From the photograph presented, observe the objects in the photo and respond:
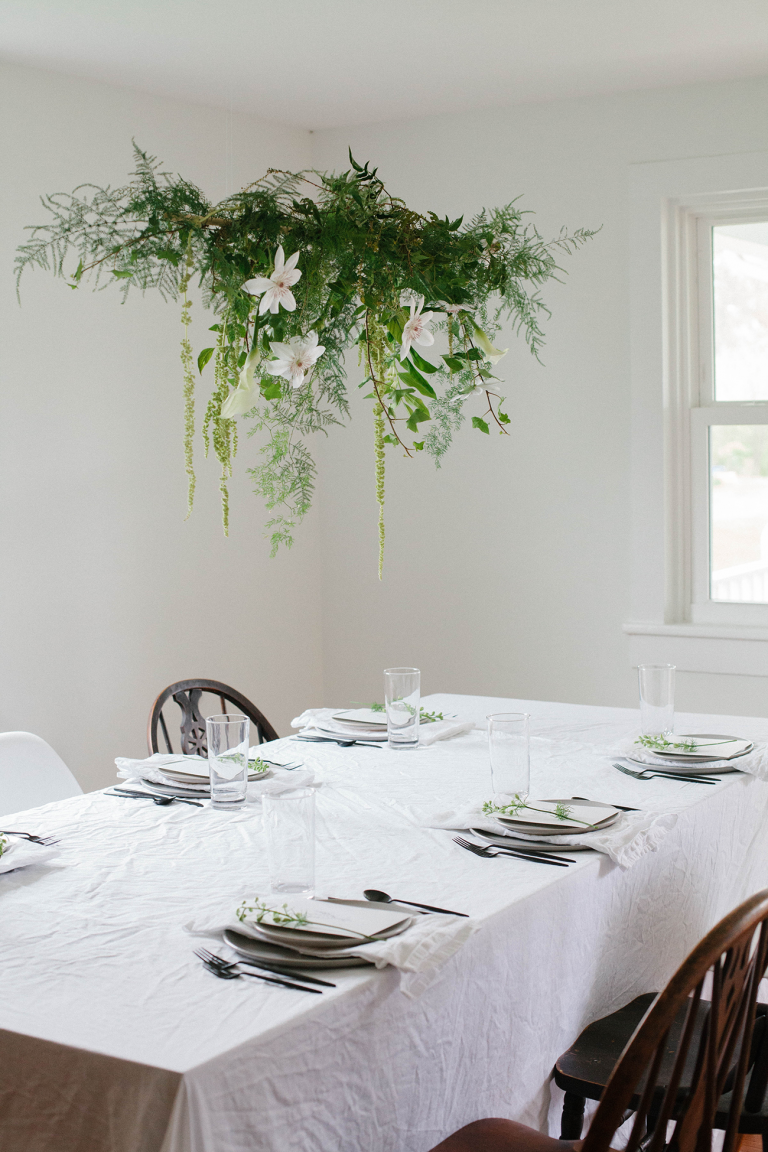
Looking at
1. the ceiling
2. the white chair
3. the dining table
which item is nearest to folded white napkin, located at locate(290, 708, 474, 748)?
the dining table

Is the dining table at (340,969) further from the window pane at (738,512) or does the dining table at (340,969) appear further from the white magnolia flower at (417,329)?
the window pane at (738,512)

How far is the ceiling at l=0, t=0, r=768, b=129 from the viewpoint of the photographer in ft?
10.0

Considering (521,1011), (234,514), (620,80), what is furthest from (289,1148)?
(620,80)

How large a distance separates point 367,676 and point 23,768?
213 cm

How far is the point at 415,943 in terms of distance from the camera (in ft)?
4.11

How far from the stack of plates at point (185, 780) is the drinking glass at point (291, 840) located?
0.62 meters

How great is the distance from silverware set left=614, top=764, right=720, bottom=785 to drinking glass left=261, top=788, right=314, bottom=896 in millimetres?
874

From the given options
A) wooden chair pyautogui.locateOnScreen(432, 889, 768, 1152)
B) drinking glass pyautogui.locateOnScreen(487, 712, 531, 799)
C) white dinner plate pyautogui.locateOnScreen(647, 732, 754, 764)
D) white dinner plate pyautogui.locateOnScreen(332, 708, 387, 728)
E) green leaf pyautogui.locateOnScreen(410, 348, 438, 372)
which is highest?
green leaf pyautogui.locateOnScreen(410, 348, 438, 372)

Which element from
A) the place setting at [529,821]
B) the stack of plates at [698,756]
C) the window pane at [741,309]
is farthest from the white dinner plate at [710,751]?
the window pane at [741,309]

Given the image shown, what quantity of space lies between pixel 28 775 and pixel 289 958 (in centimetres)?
143

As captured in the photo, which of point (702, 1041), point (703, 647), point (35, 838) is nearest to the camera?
point (702, 1041)

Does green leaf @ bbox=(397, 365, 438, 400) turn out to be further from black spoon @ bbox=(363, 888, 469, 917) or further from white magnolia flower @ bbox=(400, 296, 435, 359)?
black spoon @ bbox=(363, 888, 469, 917)

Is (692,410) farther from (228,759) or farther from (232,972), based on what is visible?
(232,972)

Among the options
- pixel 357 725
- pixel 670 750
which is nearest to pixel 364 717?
pixel 357 725
